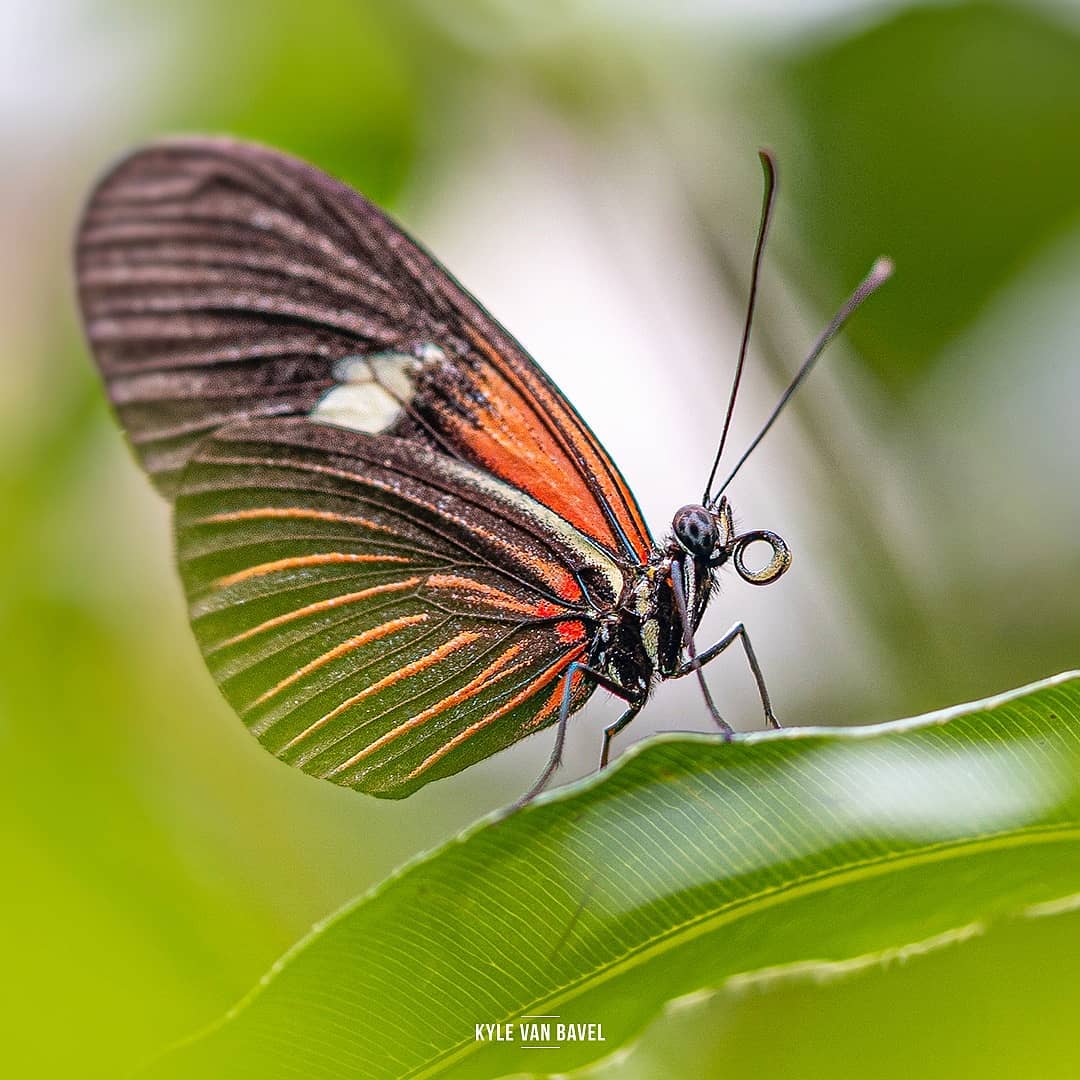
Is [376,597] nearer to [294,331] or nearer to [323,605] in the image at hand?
[323,605]

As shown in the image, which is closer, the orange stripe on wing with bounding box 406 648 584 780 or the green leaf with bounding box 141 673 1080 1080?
the green leaf with bounding box 141 673 1080 1080

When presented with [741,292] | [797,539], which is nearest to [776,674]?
[797,539]

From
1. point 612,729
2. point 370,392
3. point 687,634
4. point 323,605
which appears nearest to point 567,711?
point 612,729

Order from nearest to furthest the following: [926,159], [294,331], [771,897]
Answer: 1. [771,897]
2. [294,331]
3. [926,159]

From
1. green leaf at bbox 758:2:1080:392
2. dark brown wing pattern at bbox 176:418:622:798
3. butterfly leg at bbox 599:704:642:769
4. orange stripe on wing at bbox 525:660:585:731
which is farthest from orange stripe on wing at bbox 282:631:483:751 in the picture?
green leaf at bbox 758:2:1080:392

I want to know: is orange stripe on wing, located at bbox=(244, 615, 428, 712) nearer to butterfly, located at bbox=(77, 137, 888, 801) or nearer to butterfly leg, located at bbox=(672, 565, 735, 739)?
butterfly, located at bbox=(77, 137, 888, 801)

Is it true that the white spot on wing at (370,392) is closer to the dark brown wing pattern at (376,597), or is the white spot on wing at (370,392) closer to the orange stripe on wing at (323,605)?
the dark brown wing pattern at (376,597)

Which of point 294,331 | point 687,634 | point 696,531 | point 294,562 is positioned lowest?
point 687,634
